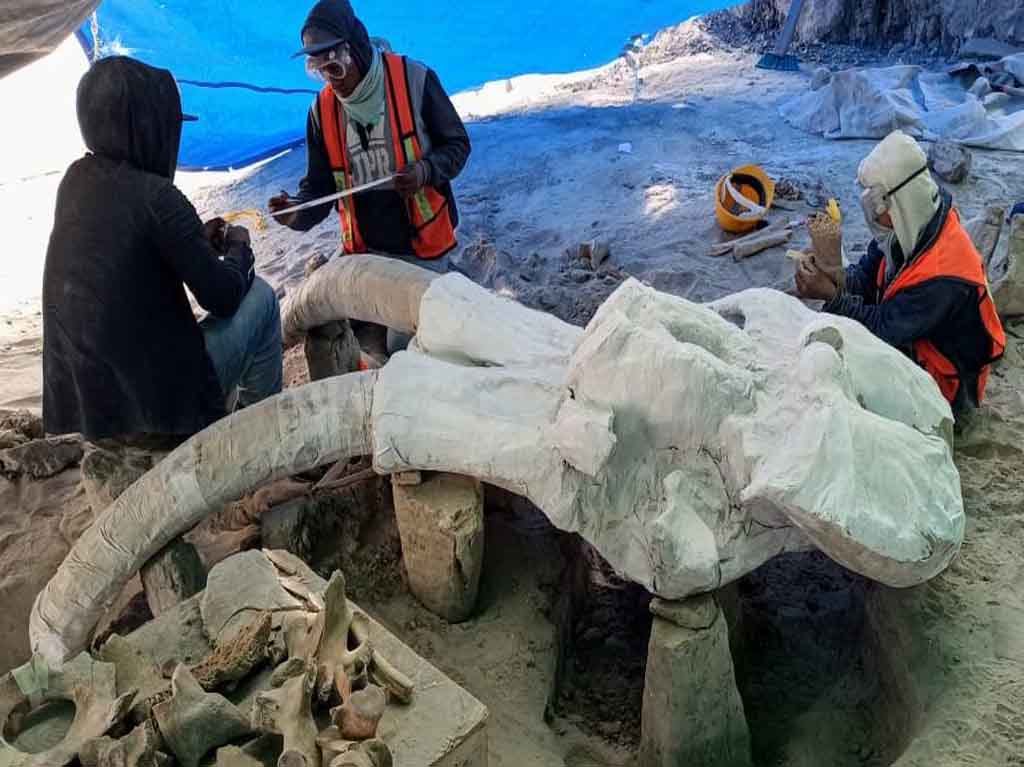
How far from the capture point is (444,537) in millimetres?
2682

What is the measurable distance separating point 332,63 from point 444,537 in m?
2.03

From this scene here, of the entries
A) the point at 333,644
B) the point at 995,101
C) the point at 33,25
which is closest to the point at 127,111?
the point at 333,644

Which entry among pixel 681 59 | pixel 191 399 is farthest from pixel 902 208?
pixel 681 59

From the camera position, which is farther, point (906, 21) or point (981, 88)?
point (906, 21)

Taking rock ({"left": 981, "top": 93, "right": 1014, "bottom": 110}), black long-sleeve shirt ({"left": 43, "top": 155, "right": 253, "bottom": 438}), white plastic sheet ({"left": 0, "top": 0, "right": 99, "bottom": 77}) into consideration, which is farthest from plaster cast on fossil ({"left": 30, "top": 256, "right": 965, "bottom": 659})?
rock ({"left": 981, "top": 93, "right": 1014, "bottom": 110})

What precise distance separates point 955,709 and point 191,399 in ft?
8.16

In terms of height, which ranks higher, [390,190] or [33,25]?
[33,25]

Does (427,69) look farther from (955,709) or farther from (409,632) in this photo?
(955,709)

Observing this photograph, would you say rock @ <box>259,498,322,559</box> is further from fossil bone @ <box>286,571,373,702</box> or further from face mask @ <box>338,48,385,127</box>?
face mask @ <box>338,48,385,127</box>

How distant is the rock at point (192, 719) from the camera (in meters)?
1.74

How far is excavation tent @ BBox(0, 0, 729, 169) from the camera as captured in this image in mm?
7457

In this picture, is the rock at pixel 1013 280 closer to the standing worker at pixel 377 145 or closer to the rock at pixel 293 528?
the standing worker at pixel 377 145

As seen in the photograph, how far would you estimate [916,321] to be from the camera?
9.77 feet

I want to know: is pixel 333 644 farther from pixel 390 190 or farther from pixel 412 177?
pixel 390 190
